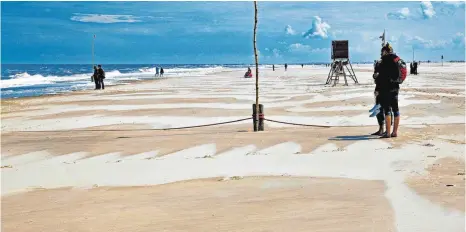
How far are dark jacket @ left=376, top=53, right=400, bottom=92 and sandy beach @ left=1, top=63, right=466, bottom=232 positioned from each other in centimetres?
104

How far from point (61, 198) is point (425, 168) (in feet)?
15.9

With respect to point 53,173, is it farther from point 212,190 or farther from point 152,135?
point 152,135

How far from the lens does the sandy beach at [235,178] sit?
493 cm

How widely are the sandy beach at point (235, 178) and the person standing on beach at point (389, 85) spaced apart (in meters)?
0.48

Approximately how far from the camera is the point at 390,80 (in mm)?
9922

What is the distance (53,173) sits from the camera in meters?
7.52

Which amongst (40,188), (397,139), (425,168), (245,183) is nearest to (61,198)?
(40,188)

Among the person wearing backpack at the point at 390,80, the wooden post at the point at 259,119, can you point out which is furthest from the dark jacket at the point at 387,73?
the wooden post at the point at 259,119

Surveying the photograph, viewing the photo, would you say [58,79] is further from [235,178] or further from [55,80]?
[235,178]

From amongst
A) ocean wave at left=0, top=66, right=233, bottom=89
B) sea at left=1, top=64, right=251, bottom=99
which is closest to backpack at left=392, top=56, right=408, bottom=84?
sea at left=1, top=64, right=251, bottom=99

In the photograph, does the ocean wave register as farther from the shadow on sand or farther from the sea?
the shadow on sand

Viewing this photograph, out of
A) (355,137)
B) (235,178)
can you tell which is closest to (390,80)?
(355,137)

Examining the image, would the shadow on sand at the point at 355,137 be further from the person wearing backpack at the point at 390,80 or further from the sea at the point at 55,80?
the sea at the point at 55,80

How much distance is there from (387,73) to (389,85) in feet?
0.77
